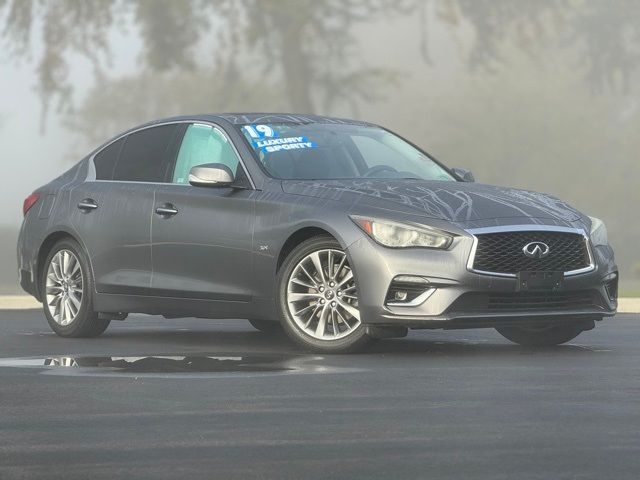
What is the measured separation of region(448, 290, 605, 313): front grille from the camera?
35.0 ft

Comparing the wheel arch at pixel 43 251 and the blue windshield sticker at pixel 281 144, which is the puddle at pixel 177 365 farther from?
the wheel arch at pixel 43 251

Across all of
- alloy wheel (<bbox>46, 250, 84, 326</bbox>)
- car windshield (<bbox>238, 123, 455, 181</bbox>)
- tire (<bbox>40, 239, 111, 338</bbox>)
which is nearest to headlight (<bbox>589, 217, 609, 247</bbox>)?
car windshield (<bbox>238, 123, 455, 181</bbox>)

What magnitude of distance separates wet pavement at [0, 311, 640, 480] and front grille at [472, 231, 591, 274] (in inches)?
23.1

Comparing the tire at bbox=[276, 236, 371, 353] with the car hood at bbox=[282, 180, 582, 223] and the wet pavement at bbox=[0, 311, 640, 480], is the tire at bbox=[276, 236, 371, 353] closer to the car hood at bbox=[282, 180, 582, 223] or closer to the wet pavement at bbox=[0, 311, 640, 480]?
the wet pavement at bbox=[0, 311, 640, 480]

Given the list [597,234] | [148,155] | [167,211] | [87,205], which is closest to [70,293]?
[87,205]

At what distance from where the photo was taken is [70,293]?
42.4 ft

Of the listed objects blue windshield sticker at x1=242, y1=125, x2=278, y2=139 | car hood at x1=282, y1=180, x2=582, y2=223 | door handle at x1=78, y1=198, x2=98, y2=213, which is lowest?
door handle at x1=78, y1=198, x2=98, y2=213

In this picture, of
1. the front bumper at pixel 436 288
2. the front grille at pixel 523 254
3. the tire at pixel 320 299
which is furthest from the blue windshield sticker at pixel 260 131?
the front grille at pixel 523 254

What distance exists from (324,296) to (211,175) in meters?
1.25

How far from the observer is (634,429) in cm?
741

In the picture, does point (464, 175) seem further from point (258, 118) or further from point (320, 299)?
point (320, 299)

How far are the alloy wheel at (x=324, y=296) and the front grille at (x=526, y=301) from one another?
692 millimetres

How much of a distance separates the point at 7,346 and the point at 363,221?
9.92ft

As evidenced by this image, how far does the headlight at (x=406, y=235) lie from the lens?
416 inches
